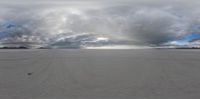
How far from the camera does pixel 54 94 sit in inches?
734

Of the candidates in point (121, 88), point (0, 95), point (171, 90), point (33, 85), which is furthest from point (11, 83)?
point (171, 90)

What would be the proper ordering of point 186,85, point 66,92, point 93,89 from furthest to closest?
point 186,85 → point 93,89 → point 66,92

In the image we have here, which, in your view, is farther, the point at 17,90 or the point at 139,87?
the point at 139,87

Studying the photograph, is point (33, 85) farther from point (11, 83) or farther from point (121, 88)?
point (121, 88)

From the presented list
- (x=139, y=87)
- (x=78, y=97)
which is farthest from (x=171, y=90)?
(x=78, y=97)

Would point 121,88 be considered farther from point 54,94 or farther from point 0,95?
point 0,95

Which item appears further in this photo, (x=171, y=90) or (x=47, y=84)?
(x=47, y=84)

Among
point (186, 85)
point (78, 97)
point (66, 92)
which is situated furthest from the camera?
point (186, 85)

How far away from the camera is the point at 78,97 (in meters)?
17.9

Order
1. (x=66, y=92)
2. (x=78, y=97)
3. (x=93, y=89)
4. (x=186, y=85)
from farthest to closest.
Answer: (x=186, y=85) < (x=93, y=89) < (x=66, y=92) < (x=78, y=97)

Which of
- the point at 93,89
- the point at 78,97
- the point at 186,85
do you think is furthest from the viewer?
the point at 186,85

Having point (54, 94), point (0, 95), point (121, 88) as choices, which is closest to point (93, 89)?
point (121, 88)

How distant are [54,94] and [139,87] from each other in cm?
538

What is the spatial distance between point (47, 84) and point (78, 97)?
5408 mm
